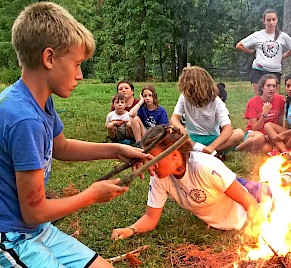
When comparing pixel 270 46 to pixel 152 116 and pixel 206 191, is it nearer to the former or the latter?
pixel 152 116

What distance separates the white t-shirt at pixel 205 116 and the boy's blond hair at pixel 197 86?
114 millimetres

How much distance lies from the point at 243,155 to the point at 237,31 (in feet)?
36.2

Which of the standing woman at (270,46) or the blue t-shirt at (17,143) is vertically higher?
the blue t-shirt at (17,143)

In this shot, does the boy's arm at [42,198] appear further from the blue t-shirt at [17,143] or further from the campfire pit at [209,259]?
the campfire pit at [209,259]

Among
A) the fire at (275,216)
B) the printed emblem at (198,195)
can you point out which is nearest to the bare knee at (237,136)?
the fire at (275,216)

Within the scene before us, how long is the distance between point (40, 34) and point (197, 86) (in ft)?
9.96

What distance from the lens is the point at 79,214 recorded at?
12.5 feet

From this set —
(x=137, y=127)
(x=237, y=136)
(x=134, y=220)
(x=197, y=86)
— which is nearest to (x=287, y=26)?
(x=237, y=136)

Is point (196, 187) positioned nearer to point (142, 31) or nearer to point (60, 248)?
point (60, 248)

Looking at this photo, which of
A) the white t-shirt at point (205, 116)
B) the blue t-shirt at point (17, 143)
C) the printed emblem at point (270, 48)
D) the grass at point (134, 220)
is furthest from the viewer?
the printed emblem at point (270, 48)

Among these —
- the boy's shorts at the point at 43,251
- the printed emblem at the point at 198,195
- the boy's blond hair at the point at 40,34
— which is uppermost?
the boy's blond hair at the point at 40,34

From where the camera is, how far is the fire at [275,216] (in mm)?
2793

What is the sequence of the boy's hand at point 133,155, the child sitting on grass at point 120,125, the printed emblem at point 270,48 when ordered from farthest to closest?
the printed emblem at point 270,48, the child sitting on grass at point 120,125, the boy's hand at point 133,155

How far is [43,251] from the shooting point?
2168 millimetres
